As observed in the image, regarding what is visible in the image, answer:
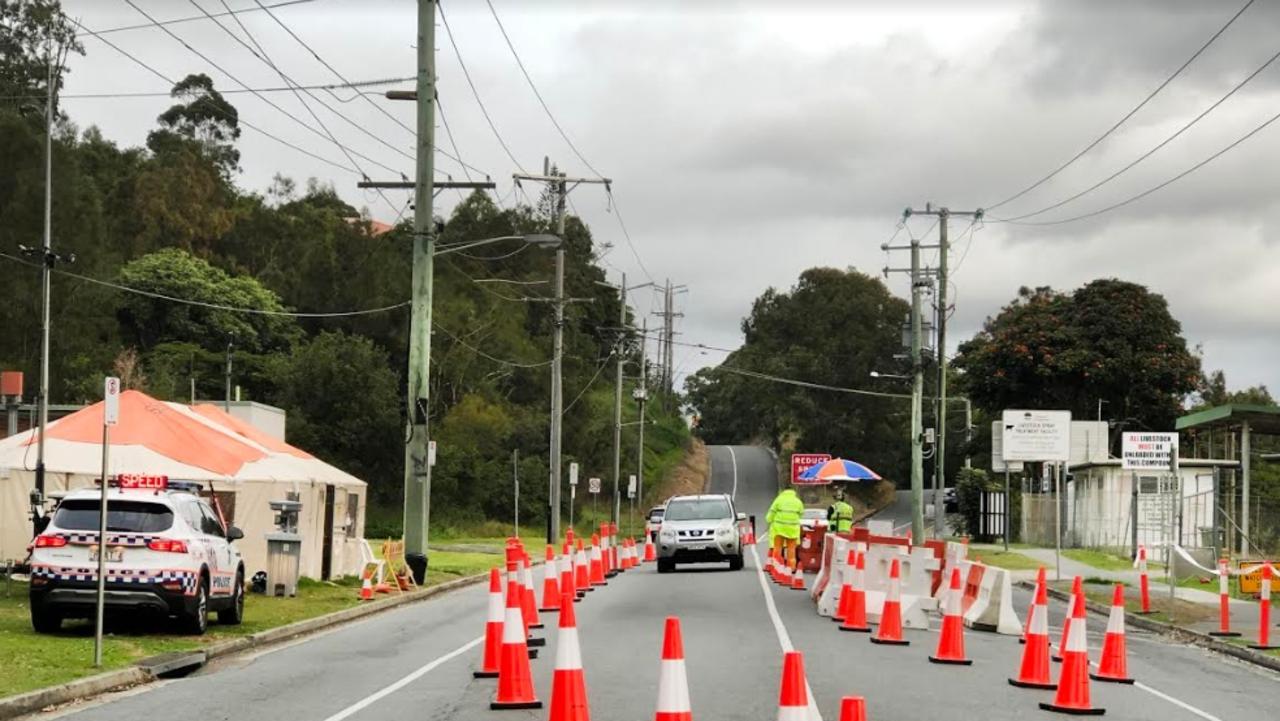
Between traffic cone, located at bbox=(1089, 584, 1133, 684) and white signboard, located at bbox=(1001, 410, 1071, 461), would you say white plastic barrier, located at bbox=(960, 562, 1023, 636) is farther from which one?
white signboard, located at bbox=(1001, 410, 1071, 461)

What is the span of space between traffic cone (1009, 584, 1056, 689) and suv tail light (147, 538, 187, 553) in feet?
32.1

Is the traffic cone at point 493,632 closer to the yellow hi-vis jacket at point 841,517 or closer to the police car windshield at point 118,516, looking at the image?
the police car windshield at point 118,516

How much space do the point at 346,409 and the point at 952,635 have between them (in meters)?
61.2

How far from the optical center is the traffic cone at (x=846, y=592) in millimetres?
20766

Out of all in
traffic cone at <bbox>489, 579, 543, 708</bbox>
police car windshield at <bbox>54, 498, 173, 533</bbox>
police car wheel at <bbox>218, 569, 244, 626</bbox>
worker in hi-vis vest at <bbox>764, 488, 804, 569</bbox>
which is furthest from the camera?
worker in hi-vis vest at <bbox>764, 488, 804, 569</bbox>

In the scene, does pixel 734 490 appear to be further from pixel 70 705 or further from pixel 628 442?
pixel 70 705

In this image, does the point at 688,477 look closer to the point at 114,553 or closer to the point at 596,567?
the point at 596,567

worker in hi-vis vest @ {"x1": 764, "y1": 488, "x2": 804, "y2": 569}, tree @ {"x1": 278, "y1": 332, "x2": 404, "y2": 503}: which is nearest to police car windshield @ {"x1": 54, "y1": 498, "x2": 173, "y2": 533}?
worker in hi-vis vest @ {"x1": 764, "y1": 488, "x2": 804, "y2": 569}

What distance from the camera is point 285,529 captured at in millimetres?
27719

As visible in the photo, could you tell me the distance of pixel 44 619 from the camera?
63.0ft

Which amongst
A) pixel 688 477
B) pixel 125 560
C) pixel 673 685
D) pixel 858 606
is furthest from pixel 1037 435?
pixel 688 477

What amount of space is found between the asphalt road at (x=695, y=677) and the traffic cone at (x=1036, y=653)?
30 cm

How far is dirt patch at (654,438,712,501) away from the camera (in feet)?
331

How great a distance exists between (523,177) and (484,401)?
1305 inches
